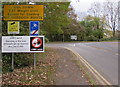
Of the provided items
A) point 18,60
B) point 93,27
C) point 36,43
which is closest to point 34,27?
point 36,43

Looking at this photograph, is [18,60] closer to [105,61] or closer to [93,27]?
[105,61]

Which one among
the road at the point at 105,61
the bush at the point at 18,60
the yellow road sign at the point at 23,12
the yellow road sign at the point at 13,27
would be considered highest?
the yellow road sign at the point at 23,12

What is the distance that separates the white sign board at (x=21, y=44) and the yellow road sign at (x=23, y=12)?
3.36 feet

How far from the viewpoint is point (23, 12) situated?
8.30 m

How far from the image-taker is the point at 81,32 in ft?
175

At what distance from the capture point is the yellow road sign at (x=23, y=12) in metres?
8.21

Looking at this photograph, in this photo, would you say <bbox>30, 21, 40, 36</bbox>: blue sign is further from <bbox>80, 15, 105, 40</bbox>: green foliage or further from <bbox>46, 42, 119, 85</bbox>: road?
<bbox>80, 15, 105, 40</bbox>: green foliage

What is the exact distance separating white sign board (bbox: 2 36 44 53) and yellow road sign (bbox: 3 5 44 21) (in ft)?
3.36

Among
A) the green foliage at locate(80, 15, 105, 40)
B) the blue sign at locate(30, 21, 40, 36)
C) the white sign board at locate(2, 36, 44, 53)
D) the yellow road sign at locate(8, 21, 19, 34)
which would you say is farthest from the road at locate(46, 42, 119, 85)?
the green foliage at locate(80, 15, 105, 40)

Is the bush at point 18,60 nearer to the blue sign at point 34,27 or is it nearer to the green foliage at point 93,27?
the blue sign at point 34,27

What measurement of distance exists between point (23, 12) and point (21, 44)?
60.7 inches

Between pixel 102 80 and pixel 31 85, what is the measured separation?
2598 millimetres

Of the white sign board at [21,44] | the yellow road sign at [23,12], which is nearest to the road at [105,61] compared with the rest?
the white sign board at [21,44]

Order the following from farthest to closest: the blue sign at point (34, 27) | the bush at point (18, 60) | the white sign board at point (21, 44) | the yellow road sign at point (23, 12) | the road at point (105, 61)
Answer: the bush at point (18, 60) → the yellow road sign at point (23, 12) → the blue sign at point (34, 27) → the white sign board at point (21, 44) → the road at point (105, 61)
